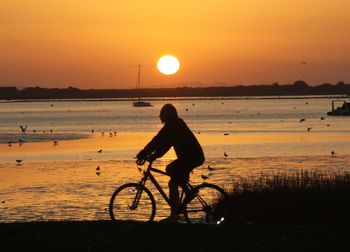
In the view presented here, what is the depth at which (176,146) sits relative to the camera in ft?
42.6

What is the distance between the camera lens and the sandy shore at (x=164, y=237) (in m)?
10.7

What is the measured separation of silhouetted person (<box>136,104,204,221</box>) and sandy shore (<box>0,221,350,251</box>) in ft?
3.52

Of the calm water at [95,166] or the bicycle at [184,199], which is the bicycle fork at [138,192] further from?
the calm water at [95,166]

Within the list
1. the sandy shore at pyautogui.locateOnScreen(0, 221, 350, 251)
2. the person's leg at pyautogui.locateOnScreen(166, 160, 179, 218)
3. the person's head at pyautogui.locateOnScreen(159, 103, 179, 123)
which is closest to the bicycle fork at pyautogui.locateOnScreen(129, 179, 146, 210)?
the person's leg at pyautogui.locateOnScreen(166, 160, 179, 218)

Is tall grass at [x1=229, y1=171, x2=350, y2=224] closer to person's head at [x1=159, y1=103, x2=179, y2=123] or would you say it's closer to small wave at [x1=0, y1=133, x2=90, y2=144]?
person's head at [x1=159, y1=103, x2=179, y2=123]

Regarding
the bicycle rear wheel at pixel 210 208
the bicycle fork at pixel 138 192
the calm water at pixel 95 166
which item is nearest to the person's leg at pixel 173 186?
the bicycle rear wheel at pixel 210 208

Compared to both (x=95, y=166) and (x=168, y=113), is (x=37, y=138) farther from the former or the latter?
(x=168, y=113)

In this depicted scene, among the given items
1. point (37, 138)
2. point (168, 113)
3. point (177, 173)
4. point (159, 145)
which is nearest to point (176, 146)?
point (159, 145)

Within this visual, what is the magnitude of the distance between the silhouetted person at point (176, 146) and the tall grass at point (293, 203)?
14.1ft

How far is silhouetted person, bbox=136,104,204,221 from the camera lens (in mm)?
12875

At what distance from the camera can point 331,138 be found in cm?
5888

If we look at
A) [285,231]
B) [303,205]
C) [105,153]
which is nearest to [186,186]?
[285,231]

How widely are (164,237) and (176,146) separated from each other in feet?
6.41

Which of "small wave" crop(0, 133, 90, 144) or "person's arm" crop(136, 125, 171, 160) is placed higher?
"person's arm" crop(136, 125, 171, 160)
